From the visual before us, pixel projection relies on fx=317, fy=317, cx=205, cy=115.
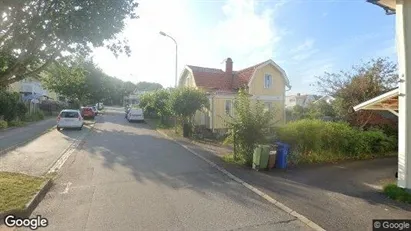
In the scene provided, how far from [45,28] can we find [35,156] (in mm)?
6303

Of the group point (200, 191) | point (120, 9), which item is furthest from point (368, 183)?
point (120, 9)

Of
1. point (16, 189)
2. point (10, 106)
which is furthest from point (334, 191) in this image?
point (10, 106)

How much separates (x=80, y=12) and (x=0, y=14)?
1.95 meters

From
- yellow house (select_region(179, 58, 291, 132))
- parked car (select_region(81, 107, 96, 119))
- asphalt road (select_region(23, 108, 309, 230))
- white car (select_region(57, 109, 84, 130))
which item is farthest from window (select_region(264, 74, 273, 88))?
parked car (select_region(81, 107, 96, 119))

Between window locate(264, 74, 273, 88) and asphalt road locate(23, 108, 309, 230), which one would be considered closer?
asphalt road locate(23, 108, 309, 230)

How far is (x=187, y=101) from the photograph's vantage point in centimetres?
2152

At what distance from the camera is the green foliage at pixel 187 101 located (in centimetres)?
2155

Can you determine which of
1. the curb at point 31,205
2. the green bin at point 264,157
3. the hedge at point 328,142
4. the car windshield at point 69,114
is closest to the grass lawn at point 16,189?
the curb at point 31,205

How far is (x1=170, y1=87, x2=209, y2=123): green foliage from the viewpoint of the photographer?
2155 centimetres

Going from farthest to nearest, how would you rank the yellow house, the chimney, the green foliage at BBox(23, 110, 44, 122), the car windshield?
the green foliage at BBox(23, 110, 44, 122) → the chimney → the yellow house → the car windshield

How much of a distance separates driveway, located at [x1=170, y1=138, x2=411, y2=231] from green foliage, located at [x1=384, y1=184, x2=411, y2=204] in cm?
21

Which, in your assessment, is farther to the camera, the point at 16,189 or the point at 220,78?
the point at 220,78

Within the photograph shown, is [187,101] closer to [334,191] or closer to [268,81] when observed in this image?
[268,81]

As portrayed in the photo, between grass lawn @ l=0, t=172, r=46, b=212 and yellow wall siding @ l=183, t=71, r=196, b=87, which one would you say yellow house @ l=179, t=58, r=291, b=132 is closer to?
yellow wall siding @ l=183, t=71, r=196, b=87
